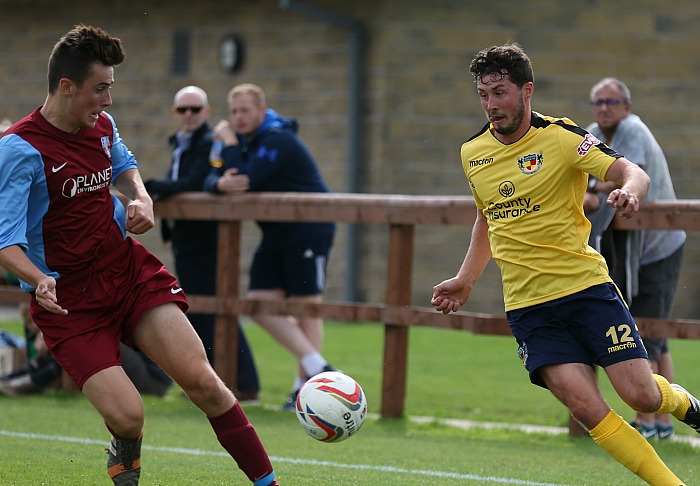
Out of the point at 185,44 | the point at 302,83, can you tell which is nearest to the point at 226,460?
the point at 302,83

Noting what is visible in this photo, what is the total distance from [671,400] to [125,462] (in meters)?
2.52

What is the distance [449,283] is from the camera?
5957 mm

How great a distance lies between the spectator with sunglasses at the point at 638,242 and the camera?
313 inches

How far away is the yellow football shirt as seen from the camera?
18.3 ft

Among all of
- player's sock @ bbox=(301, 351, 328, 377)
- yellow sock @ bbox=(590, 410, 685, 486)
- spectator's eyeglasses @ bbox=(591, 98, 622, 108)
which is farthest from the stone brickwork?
yellow sock @ bbox=(590, 410, 685, 486)

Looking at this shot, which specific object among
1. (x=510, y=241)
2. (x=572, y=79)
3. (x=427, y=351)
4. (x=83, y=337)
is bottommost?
(x=427, y=351)

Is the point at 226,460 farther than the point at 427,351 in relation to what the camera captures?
No

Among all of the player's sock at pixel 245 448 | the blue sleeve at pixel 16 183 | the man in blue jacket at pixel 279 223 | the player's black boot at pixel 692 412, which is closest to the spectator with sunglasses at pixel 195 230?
the man in blue jacket at pixel 279 223

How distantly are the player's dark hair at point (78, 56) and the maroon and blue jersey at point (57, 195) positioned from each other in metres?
0.27

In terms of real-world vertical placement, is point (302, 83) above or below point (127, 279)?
above

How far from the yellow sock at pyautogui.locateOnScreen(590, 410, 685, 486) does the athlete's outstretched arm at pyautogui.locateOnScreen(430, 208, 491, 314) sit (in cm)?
98

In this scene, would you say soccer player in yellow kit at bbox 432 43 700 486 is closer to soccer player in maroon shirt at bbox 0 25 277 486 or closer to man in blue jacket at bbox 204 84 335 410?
soccer player in maroon shirt at bbox 0 25 277 486

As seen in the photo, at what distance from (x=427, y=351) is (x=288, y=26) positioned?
5.55m

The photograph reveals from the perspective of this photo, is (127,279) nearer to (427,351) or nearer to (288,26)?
(427,351)
